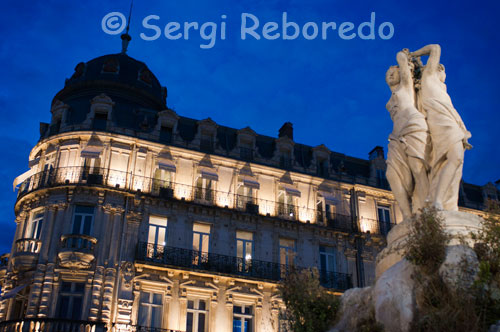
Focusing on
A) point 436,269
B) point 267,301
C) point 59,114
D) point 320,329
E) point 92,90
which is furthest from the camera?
point 92,90

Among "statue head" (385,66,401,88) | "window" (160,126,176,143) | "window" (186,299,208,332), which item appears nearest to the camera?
"statue head" (385,66,401,88)

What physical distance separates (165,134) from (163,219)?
457 cm

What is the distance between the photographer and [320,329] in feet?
25.0

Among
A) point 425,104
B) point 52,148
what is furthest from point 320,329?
point 52,148

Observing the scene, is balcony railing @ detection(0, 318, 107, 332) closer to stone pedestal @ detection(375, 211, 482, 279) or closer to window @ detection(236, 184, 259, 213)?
window @ detection(236, 184, 259, 213)

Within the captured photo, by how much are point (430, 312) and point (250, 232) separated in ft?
69.9

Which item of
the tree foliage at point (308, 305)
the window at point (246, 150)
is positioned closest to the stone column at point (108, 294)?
the window at point (246, 150)

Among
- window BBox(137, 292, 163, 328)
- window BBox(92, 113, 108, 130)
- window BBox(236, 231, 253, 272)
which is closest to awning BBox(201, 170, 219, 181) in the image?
window BBox(236, 231, 253, 272)

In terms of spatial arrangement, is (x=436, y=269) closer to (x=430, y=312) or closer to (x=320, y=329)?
(x=430, y=312)

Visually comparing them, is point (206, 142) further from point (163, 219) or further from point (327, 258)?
point (327, 258)

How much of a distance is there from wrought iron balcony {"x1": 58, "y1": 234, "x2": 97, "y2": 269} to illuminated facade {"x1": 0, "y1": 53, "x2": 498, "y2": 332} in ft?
0.16

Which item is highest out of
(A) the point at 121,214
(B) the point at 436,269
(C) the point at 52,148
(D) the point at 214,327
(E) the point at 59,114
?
(E) the point at 59,114

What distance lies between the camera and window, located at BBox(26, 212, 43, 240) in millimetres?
24891

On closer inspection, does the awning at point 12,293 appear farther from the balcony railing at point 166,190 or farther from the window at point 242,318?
the window at point 242,318
